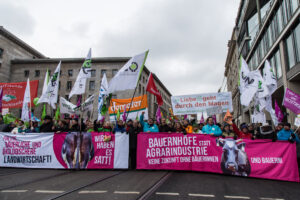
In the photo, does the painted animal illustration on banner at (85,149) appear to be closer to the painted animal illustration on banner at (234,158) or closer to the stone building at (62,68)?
the painted animal illustration on banner at (234,158)

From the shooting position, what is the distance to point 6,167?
8477 millimetres

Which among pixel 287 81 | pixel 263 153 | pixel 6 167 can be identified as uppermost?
pixel 287 81

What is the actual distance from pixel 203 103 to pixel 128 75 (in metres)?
4.86

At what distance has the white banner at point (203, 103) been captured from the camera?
10.9 metres

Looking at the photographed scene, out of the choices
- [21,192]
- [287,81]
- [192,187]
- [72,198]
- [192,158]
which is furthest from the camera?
[287,81]

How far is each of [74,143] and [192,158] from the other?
167 inches

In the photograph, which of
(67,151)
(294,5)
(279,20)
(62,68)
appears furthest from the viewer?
(62,68)

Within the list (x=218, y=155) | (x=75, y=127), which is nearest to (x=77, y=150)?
(x=75, y=127)

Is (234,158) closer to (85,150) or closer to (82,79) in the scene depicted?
(85,150)

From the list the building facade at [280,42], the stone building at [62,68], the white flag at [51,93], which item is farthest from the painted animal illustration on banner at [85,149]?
the stone building at [62,68]

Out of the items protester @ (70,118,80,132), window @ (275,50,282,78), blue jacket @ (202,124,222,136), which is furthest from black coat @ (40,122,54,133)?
window @ (275,50,282,78)

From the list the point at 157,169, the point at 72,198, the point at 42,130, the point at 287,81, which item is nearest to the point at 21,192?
the point at 72,198

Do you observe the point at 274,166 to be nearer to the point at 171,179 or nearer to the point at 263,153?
the point at 263,153

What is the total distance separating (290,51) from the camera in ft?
52.9
